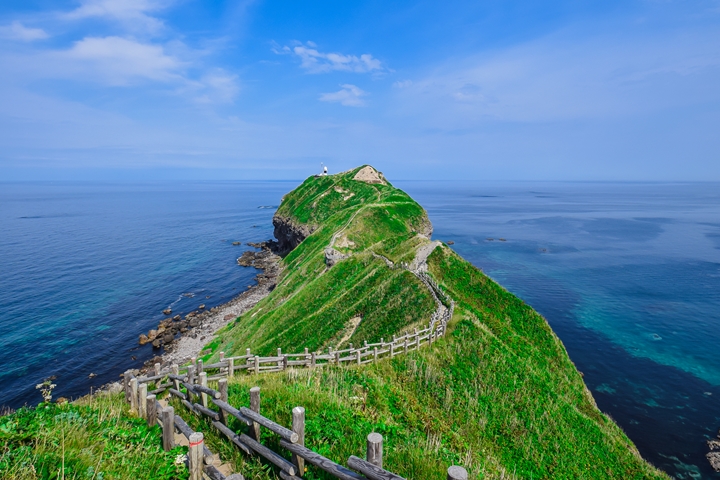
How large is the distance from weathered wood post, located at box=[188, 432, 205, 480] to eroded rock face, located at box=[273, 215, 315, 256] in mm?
80863

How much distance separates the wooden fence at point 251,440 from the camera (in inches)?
263

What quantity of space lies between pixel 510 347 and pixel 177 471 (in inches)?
885

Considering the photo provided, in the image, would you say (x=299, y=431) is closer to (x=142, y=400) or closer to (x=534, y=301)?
(x=142, y=400)

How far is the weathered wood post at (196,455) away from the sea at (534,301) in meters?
37.5

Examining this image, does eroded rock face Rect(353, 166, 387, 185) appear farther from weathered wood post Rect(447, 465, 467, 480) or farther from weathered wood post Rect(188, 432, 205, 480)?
weathered wood post Rect(447, 465, 467, 480)

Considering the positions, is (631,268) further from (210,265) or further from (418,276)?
(210,265)

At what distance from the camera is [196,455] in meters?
7.84

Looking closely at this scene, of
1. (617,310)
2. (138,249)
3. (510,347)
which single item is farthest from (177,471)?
(138,249)

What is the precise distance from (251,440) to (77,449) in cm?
359

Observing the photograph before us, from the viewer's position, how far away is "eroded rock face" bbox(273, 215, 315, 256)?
3561 inches

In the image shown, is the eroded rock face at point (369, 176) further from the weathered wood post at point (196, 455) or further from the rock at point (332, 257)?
the weathered wood post at point (196, 455)

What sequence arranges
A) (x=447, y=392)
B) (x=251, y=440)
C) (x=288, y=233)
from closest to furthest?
(x=251, y=440) → (x=447, y=392) → (x=288, y=233)

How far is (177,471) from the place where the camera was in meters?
8.05

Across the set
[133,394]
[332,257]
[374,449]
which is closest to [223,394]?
[133,394]
